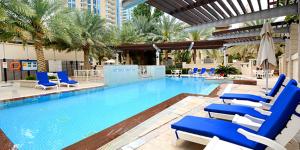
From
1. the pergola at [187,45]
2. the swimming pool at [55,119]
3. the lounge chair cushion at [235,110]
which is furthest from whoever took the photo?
the pergola at [187,45]

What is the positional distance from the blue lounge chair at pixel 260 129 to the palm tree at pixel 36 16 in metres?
12.7

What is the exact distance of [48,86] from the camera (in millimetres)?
12414

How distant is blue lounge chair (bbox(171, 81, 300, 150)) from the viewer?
207 cm

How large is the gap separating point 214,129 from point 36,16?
1448cm

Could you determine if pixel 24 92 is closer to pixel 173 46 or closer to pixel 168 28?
pixel 173 46

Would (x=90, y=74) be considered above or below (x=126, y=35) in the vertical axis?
below

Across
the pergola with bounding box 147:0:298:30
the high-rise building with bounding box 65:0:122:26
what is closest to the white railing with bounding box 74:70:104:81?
the pergola with bounding box 147:0:298:30

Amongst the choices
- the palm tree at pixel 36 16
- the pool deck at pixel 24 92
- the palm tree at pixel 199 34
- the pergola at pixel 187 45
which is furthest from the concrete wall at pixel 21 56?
the palm tree at pixel 199 34

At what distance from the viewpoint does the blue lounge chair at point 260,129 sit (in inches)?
81.3

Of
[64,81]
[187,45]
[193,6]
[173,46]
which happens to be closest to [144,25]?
[173,46]

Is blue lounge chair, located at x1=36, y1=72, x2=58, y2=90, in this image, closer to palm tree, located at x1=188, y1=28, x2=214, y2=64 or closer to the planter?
the planter

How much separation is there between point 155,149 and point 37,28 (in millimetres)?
14488

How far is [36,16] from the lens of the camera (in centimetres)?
1357

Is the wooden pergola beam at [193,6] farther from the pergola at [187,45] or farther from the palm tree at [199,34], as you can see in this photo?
the palm tree at [199,34]
